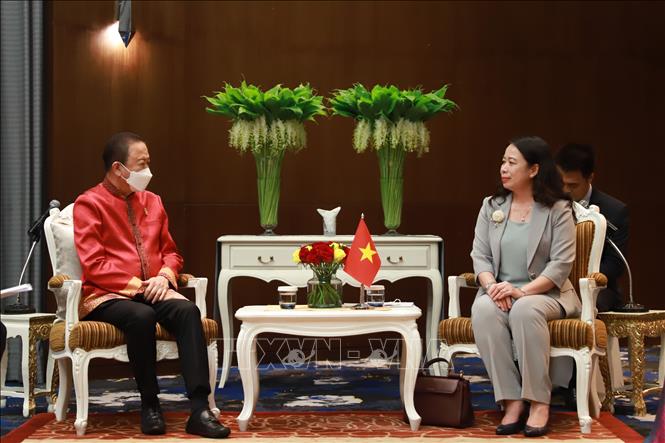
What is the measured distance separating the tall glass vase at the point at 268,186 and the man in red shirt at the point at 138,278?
0.99 metres

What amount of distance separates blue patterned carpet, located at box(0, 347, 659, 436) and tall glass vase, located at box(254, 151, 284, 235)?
3.13ft

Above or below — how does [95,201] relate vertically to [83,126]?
below

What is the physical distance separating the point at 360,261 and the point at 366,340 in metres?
2.56

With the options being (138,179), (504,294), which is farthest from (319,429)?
(138,179)

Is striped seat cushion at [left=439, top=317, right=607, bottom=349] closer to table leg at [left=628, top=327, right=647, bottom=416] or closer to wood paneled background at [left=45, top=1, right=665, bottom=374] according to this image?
table leg at [left=628, top=327, right=647, bottom=416]

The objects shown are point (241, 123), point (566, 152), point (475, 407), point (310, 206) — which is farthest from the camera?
point (310, 206)

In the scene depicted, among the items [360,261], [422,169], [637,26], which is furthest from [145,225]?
[637,26]

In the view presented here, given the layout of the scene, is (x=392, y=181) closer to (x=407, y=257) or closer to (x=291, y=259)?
(x=407, y=257)

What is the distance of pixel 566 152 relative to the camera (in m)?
5.75

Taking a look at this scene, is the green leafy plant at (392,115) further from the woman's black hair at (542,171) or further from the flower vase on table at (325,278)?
the flower vase on table at (325,278)

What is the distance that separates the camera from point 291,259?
604 cm

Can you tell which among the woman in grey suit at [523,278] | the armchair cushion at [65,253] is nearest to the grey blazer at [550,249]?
the woman in grey suit at [523,278]

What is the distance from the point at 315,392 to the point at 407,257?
3.06 ft

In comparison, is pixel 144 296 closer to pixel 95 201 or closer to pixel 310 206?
pixel 95 201
